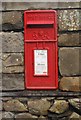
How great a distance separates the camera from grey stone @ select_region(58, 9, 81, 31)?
4.85m

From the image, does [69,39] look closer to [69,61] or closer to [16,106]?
[69,61]

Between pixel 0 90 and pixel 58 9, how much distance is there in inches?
51.2

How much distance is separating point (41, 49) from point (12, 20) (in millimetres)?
534

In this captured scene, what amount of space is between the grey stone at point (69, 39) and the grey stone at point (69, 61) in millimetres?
65

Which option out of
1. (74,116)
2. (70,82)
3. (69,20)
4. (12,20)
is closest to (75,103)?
(74,116)

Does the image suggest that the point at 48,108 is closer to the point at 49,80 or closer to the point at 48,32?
the point at 49,80

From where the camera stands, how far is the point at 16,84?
4926mm

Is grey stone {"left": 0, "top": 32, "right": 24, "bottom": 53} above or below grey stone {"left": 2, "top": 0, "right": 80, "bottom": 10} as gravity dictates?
below

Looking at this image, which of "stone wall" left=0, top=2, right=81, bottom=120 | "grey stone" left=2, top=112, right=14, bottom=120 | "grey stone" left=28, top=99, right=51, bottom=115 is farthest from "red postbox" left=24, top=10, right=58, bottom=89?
"grey stone" left=2, top=112, right=14, bottom=120

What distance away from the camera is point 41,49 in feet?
16.0

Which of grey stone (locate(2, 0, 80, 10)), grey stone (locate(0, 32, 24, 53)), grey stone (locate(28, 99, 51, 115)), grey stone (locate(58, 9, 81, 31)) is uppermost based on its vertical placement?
grey stone (locate(2, 0, 80, 10))

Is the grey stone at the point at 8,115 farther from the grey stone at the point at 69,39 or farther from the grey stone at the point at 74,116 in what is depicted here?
the grey stone at the point at 69,39

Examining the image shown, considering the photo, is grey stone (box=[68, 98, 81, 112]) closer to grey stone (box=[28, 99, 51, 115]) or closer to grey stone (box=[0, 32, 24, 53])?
grey stone (box=[28, 99, 51, 115])

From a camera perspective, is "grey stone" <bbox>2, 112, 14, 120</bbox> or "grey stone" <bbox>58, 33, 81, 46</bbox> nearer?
"grey stone" <bbox>58, 33, 81, 46</bbox>
